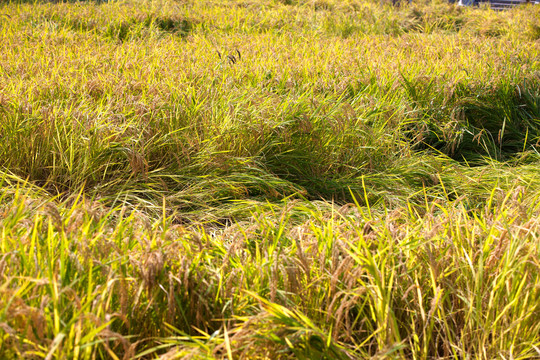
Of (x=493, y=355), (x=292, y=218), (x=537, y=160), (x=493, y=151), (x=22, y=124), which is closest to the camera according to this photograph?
(x=493, y=355)

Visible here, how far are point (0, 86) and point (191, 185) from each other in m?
1.27

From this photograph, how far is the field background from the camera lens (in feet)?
3.79

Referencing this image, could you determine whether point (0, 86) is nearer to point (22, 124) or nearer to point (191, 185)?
point (22, 124)

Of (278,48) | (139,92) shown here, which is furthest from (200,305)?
(278,48)

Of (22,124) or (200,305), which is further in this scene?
(22,124)

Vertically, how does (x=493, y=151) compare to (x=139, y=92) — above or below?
below

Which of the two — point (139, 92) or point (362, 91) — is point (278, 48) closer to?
point (362, 91)

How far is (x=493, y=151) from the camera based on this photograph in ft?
10.0

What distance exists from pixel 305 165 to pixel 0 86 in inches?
68.4

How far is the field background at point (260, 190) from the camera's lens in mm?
1156

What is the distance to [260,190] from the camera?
7.70 feet

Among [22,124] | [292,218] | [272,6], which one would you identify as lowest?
[292,218]

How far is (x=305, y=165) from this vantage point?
254cm

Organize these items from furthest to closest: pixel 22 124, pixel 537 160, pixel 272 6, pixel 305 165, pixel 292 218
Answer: pixel 272 6
pixel 537 160
pixel 305 165
pixel 22 124
pixel 292 218
